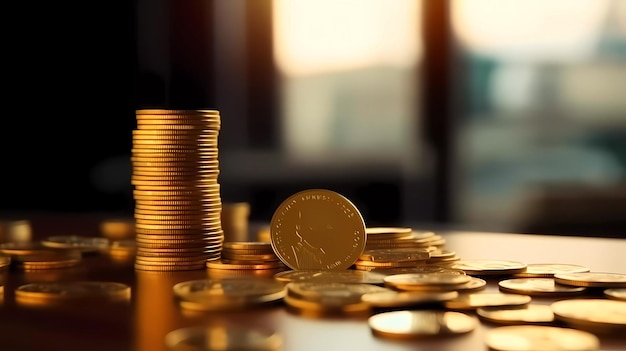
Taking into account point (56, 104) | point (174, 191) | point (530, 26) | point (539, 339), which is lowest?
point (539, 339)

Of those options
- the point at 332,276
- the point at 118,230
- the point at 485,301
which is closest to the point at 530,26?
the point at 118,230

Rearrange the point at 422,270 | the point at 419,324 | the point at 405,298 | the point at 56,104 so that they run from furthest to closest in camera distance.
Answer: the point at 56,104, the point at 422,270, the point at 405,298, the point at 419,324

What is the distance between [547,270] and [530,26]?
2707 millimetres

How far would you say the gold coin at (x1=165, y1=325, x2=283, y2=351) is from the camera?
938 millimetres

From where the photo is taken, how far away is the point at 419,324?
3.53 ft

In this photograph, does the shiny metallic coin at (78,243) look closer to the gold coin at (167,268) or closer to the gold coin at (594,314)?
the gold coin at (167,268)

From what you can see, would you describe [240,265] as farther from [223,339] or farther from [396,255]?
[223,339]

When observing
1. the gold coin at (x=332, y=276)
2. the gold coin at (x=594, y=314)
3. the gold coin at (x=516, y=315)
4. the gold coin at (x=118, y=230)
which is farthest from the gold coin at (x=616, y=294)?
the gold coin at (x=118, y=230)

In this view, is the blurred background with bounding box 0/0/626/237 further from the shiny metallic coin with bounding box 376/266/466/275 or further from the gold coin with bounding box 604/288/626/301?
the gold coin with bounding box 604/288/626/301

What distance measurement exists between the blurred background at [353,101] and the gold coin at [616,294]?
260 centimetres

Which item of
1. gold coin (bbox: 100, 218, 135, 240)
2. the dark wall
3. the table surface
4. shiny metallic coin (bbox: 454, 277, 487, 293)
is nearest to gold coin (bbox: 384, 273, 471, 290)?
shiny metallic coin (bbox: 454, 277, 487, 293)

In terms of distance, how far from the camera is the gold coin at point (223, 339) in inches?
36.9

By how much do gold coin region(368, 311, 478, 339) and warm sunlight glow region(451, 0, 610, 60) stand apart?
3.12m

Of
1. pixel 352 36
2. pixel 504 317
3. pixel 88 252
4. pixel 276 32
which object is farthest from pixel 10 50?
pixel 504 317
